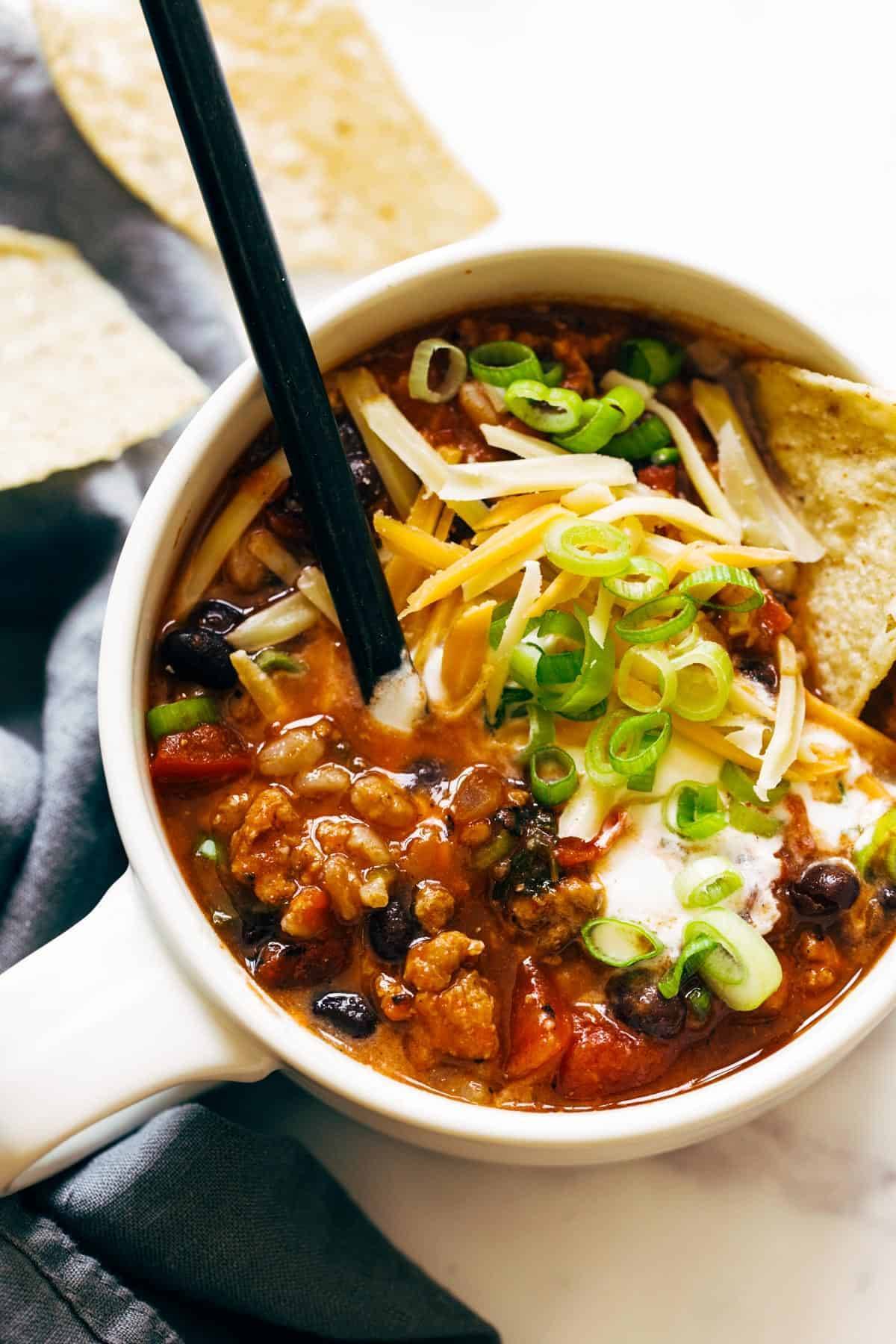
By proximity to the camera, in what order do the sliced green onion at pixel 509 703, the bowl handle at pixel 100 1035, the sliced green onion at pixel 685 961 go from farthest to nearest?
the sliced green onion at pixel 509 703 → the sliced green onion at pixel 685 961 → the bowl handle at pixel 100 1035

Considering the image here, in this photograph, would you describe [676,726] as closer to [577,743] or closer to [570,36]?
[577,743]

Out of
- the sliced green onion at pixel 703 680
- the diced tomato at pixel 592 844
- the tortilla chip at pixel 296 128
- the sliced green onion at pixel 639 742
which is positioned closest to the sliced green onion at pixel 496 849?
→ the diced tomato at pixel 592 844

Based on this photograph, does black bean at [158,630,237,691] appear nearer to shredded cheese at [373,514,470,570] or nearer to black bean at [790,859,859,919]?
shredded cheese at [373,514,470,570]

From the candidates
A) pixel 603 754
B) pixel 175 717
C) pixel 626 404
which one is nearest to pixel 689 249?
pixel 626 404

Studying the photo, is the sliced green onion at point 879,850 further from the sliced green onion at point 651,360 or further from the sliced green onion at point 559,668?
the sliced green onion at point 651,360

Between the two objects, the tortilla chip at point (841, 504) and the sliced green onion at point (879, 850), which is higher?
the tortilla chip at point (841, 504)

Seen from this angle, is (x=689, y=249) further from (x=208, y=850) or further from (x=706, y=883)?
(x=208, y=850)

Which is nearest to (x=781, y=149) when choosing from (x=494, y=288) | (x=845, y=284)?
(x=845, y=284)
